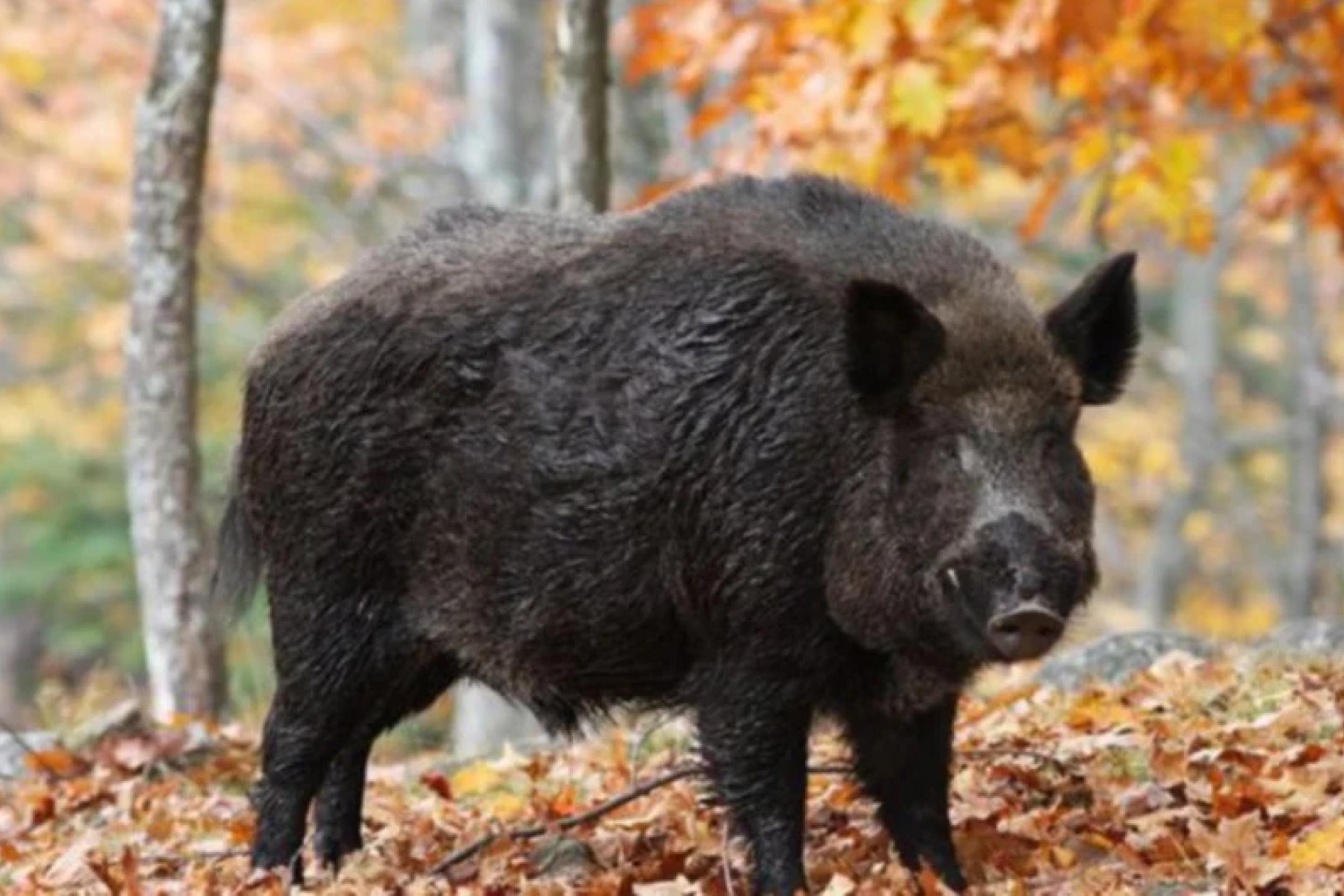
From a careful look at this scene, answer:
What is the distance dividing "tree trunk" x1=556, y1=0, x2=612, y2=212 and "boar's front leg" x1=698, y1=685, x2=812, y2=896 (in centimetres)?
422

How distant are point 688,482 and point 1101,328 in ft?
3.91

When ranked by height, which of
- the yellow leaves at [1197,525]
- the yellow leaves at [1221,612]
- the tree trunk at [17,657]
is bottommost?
the tree trunk at [17,657]

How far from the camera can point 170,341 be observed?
10.7 meters

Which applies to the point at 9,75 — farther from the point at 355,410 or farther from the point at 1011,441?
the point at 1011,441

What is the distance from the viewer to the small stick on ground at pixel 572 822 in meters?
6.96

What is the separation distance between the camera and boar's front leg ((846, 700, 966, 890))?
6.55 meters

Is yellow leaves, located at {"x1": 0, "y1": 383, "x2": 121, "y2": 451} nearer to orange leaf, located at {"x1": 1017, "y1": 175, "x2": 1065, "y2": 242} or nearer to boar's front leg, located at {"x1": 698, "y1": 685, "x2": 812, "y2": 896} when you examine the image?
orange leaf, located at {"x1": 1017, "y1": 175, "x2": 1065, "y2": 242}

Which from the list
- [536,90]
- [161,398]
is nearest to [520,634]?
[161,398]

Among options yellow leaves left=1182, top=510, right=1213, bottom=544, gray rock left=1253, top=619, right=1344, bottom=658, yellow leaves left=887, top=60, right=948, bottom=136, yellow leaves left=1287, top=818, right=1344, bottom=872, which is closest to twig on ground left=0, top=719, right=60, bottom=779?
yellow leaves left=887, top=60, right=948, bottom=136

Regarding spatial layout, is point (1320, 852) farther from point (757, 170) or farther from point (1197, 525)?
point (1197, 525)

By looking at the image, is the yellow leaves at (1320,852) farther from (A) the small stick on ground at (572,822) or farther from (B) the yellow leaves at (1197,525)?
(B) the yellow leaves at (1197,525)

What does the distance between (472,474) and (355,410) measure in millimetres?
467

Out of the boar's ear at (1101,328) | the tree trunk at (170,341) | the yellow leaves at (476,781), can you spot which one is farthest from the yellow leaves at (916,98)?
the boar's ear at (1101,328)

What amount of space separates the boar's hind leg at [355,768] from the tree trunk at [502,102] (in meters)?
7.79
